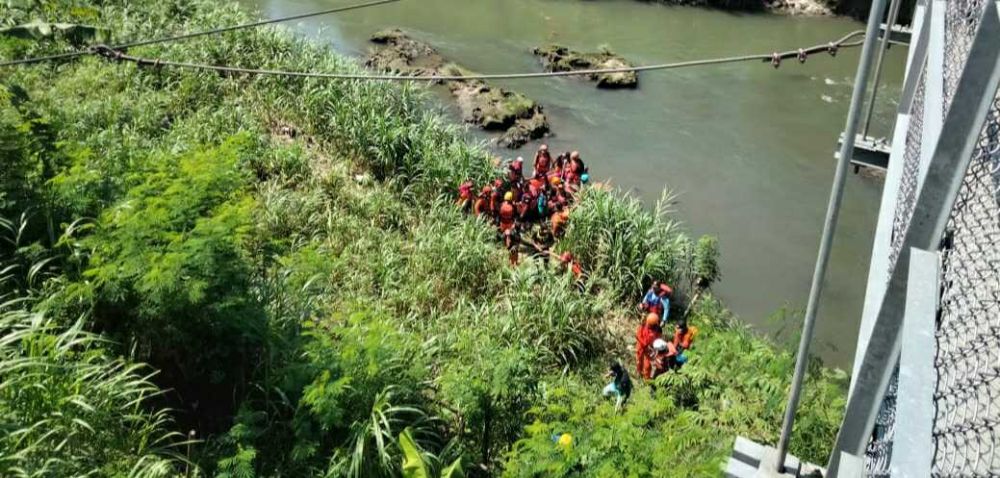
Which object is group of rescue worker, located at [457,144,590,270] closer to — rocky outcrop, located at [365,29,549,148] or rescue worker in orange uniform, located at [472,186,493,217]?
rescue worker in orange uniform, located at [472,186,493,217]

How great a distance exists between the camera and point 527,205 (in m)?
10.9

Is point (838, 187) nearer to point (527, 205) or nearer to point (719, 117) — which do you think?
point (527, 205)

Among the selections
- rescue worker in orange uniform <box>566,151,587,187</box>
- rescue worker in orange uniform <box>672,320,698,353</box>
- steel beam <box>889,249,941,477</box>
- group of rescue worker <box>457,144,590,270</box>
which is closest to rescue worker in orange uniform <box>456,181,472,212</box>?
group of rescue worker <box>457,144,590,270</box>

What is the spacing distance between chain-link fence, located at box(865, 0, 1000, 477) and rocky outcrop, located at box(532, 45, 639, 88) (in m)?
14.2

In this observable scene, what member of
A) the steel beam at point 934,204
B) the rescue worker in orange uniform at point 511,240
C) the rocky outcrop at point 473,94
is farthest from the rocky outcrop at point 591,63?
the steel beam at point 934,204

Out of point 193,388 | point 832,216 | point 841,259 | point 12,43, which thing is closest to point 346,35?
point 12,43

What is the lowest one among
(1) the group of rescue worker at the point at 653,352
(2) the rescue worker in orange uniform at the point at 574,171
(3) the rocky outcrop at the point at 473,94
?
(1) the group of rescue worker at the point at 653,352

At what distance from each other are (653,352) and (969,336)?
535cm

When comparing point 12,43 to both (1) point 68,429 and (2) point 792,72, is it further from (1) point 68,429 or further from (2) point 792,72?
(2) point 792,72

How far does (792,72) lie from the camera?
18156 mm

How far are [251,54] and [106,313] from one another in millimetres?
8259

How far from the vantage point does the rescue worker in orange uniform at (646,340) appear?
26.2ft

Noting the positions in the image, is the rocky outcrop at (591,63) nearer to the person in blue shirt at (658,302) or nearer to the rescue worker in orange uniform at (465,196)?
the rescue worker in orange uniform at (465,196)

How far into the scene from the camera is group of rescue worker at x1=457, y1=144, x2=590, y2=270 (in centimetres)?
1028
